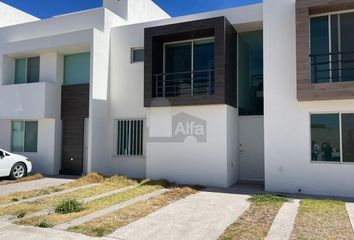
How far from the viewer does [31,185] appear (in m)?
11.8

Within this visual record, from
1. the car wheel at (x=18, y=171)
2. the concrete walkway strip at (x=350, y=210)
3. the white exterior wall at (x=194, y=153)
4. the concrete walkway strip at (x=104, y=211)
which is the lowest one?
the concrete walkway strip at (x=104, y=211)

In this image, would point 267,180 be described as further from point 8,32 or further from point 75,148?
point 8,32

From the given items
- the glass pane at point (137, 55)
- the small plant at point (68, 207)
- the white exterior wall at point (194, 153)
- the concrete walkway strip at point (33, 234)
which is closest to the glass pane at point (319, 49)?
the white exterior wall at point (194, 153)

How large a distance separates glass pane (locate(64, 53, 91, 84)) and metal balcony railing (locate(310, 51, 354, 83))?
933cm

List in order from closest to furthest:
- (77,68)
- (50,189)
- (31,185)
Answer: (50,189) < (31,185) < (77,68)

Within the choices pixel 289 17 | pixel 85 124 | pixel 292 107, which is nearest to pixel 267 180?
pixel 292 107

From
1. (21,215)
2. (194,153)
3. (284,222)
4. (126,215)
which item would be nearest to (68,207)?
(21,215)

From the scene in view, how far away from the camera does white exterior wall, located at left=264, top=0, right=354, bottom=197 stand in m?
9.86

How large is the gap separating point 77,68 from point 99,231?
1023cm

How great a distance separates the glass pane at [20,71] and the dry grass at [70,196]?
6878 millimetres

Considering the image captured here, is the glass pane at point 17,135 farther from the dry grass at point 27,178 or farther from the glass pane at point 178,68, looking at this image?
the glass pane at point 178,68

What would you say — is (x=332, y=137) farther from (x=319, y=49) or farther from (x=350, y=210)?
(x=319, y=49)

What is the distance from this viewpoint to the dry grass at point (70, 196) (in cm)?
797

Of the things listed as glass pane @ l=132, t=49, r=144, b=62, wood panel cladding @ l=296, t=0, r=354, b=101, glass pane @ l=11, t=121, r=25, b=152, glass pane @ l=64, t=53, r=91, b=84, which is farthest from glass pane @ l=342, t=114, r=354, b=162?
glass pane @ l=11, t=121, r=25, b=152
